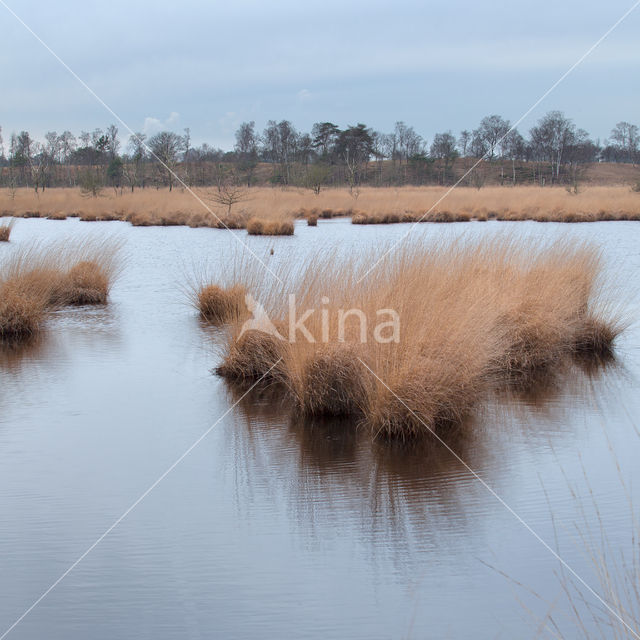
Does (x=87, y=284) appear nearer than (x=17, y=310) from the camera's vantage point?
No

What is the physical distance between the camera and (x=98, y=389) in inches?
298

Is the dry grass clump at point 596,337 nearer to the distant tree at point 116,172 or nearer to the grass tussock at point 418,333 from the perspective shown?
the grass tussock at point 418,333

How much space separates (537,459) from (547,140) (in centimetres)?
6405

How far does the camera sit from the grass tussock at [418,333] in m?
5.78

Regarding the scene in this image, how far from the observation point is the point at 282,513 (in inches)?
182

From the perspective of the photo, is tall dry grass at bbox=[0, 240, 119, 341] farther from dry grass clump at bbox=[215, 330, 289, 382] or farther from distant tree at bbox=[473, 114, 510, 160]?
distant tree at bbox=[473, 114, 510, 160]

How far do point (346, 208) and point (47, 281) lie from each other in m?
26.4

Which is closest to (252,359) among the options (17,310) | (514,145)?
(17,310)

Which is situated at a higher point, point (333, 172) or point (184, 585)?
point (333, 172)

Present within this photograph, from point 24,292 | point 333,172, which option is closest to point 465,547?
point 24,292

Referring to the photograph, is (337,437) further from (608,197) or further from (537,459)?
(608,197)

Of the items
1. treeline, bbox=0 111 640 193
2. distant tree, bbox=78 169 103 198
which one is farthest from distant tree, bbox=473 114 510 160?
distant tree, bbox=78 169 103 198

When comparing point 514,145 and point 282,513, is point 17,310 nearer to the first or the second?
point 282,513

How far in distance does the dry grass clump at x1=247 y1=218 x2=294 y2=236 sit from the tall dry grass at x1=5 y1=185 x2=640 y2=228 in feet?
2.62
